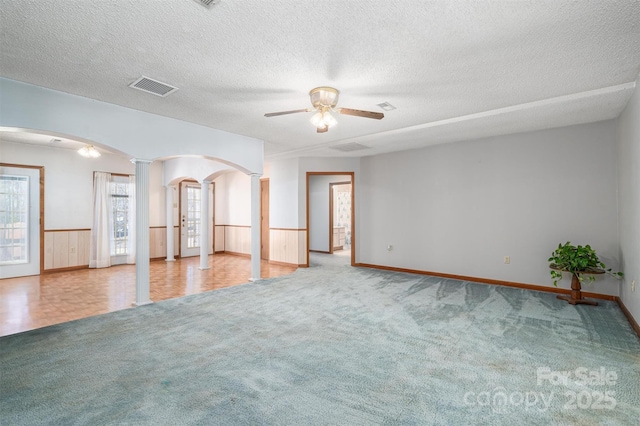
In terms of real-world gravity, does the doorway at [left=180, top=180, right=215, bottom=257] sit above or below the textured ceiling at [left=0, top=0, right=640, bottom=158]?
below

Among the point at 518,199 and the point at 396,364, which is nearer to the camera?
the point at 396,364

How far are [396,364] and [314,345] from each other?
797 millimetres

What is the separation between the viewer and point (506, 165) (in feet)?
18.0

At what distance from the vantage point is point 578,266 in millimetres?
4246

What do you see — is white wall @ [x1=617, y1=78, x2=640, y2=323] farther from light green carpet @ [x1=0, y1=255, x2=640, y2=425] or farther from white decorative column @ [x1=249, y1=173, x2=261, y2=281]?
white decorative column @ [x1=249, y1=173, x2=261, y2=281]

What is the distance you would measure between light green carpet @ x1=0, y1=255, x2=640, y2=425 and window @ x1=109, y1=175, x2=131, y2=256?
14.4ft

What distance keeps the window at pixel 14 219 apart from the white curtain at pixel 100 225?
1141 mm

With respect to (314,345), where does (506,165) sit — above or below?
above

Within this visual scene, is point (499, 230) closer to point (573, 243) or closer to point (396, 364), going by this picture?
point (573, 243)

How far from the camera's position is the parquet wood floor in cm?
393

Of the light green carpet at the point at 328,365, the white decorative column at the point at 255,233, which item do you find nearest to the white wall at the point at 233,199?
the white decorative column at the point at 255,233

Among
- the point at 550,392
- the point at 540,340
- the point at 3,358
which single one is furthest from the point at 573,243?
the point at 3,358

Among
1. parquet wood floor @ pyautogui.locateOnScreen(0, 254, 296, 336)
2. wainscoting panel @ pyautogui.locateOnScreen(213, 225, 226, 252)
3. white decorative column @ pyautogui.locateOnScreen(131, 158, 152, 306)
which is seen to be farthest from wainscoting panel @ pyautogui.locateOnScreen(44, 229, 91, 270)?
white decorative column @ pyautogui.locateOnScreen(131, 158, 152, 306)

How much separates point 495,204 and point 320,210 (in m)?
5.57
